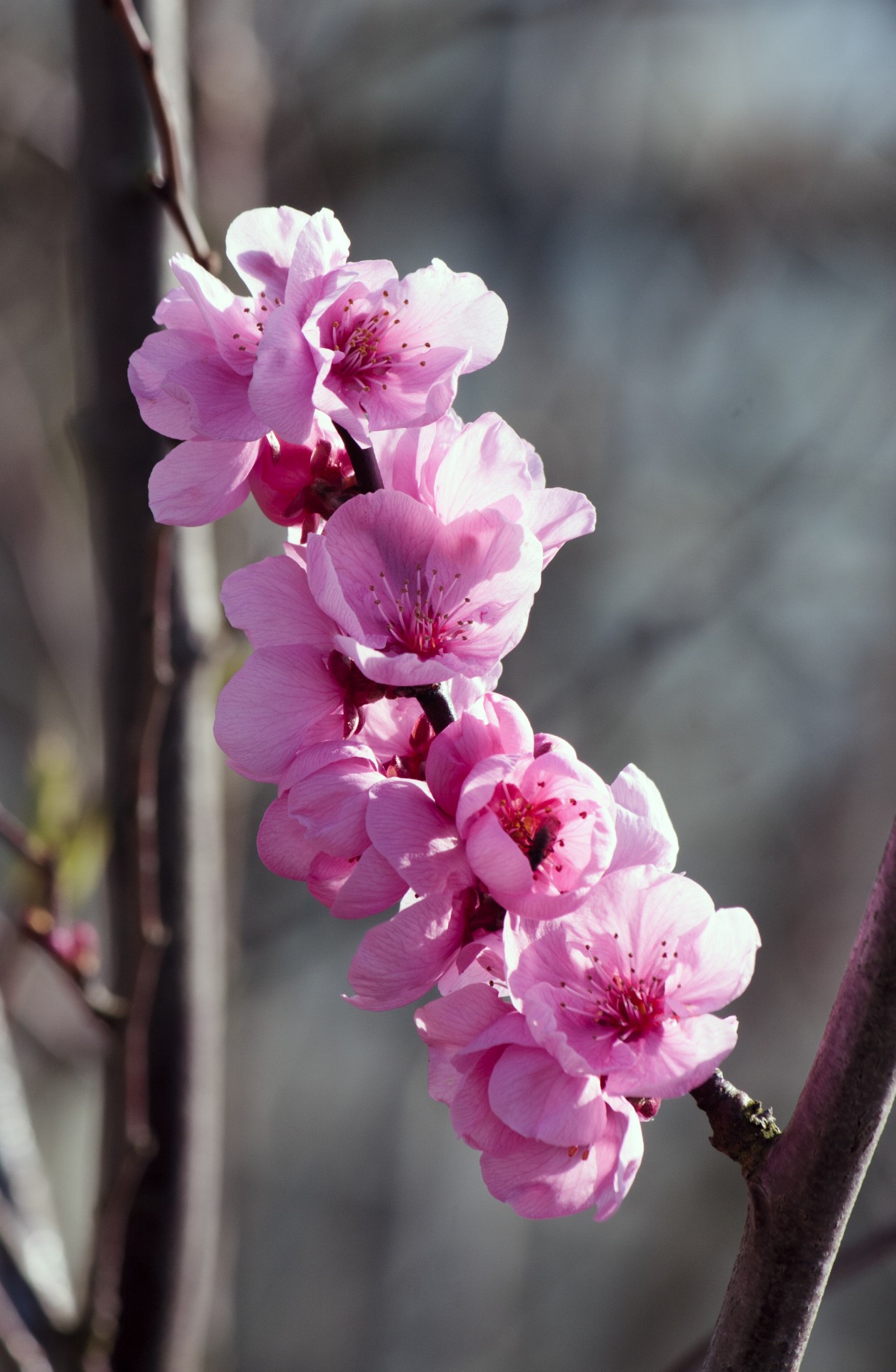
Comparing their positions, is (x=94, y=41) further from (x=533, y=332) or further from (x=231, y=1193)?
(x=231, y=1193)

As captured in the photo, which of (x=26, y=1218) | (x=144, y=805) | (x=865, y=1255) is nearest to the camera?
(x=865, y=1255)

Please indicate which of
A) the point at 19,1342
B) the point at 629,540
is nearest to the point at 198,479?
the point at 19,1342

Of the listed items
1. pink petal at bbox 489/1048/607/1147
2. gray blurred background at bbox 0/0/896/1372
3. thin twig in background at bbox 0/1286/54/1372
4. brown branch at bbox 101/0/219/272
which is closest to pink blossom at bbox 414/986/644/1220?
pink petal at bbox 489/1048/607/1147

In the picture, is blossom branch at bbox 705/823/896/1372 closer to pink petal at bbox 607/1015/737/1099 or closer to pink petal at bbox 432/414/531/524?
pink petal at bbox 607/1015/737/1099

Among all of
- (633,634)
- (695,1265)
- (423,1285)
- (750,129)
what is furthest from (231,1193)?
(750,129)

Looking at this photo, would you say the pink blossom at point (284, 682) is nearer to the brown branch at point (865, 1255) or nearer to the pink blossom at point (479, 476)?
the pink blossom at point (479, 476)

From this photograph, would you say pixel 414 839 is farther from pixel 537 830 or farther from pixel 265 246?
pixel 265 246
